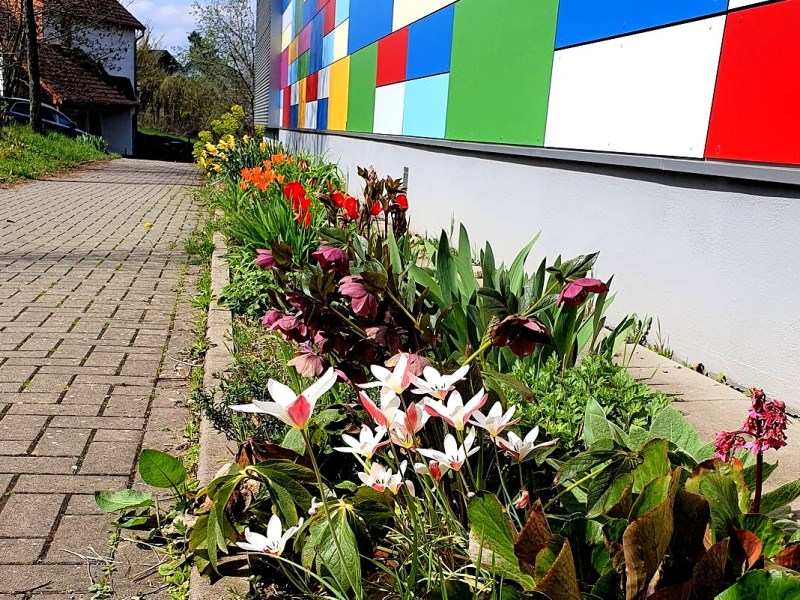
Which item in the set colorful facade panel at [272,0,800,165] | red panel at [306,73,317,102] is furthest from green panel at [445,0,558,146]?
red panel at [306,73,317,102]

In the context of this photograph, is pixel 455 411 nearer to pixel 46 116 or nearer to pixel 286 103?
pixel 286 103

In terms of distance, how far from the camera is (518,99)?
16.7 feet

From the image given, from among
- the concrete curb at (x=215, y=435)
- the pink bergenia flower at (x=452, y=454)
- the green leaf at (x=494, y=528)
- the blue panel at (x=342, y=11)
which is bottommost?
the concrete curb at (x=215, y=435)

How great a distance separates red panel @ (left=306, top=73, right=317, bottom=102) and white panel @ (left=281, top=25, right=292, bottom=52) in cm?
453

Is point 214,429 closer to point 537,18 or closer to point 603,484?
point 603,484

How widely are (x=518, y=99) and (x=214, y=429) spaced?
10.7 ft

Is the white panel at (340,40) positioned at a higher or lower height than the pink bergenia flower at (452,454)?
higher

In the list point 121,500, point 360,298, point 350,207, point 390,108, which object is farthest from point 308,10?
point 360,298

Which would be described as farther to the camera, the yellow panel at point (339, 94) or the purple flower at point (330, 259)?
the yellow panel at point (339, 94)

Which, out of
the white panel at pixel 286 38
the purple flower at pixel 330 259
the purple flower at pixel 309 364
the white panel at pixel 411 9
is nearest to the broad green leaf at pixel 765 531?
the purple flower at pixel 309 364

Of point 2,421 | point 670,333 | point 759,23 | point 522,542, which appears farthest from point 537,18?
point 522,542

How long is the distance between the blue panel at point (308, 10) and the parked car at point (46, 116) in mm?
12406

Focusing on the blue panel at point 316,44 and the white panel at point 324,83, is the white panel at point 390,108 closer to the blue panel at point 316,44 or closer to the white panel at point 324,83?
the white panel at point 324,83

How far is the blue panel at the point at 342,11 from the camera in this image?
11.3 m
